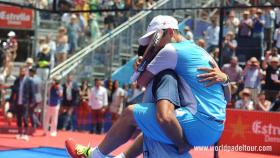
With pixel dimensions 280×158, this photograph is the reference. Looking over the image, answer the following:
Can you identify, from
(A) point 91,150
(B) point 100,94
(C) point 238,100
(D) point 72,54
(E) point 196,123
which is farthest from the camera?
(D) point 72,54

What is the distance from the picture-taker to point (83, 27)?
18.6m

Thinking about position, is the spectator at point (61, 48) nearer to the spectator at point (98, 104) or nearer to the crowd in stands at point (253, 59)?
the spectator at point (98, 104)

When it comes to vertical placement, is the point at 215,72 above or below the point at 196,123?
above

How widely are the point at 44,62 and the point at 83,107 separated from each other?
1.92 m

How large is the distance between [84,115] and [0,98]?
2611 millimetres

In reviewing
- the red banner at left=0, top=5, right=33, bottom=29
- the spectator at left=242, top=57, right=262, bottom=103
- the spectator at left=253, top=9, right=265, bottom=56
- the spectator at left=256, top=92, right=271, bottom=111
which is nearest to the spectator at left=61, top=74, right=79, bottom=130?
the red banner at left=0, top=5, right=33, bottom=29

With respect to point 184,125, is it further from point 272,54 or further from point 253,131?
point 272,54

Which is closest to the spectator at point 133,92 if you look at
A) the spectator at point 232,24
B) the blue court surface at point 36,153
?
the spectator at point 232,24

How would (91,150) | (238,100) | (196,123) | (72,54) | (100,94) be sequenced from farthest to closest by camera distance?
(72,54) → (100,94) → (238,100) → (91,150) → (196,123)

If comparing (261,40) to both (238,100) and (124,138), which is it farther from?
(124,138)

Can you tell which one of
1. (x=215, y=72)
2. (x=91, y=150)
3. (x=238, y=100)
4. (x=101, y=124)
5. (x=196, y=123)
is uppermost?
(x=215, y=72)

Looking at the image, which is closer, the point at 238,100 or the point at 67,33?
the point at 238,100

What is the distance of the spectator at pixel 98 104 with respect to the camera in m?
16.4

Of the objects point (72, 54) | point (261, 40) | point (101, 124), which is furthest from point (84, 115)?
point (261, 40)
